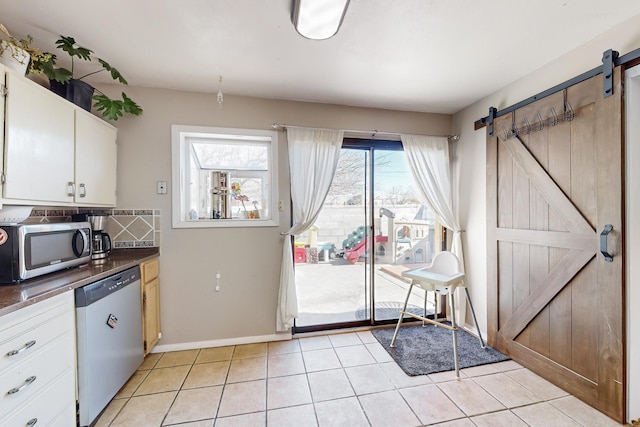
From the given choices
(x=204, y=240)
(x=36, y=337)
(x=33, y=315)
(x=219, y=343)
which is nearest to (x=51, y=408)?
(x=36, y=337)

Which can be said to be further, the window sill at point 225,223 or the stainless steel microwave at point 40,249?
the window sill at point 225,223

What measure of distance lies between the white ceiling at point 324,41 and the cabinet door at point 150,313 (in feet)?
5.87

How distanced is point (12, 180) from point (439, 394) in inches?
113

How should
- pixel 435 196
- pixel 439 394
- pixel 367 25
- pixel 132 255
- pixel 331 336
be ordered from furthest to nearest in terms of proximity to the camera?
pixel 435 196 < pixel 331 336 < pixel 132 255 < pixel 439 394 < pixel 367 25

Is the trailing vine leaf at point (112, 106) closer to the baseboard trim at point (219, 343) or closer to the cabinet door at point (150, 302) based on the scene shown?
the cabinet door at point (150, 302)

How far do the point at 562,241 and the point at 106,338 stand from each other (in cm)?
313

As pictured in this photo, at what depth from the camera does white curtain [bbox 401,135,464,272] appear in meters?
2.86

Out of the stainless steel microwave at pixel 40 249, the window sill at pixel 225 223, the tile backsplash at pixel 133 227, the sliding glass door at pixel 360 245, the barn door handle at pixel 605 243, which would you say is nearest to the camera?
the stainless steel microwave at pixel 40 249

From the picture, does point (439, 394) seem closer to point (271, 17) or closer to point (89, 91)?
point (271, 17)

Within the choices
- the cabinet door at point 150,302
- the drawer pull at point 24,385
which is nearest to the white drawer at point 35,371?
the drawer pull at point 24,385

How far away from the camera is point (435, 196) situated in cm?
287

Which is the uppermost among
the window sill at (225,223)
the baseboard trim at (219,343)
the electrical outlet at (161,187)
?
the electrical outlet at (161,187)

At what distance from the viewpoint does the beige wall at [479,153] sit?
6.21 ft

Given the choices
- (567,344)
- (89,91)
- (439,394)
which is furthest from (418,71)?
(89,91)
